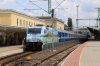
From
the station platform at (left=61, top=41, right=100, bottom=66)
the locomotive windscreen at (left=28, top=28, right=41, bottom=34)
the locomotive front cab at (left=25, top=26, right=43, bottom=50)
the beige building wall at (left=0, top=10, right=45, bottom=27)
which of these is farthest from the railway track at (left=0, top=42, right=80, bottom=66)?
the beige building wall at (left=0, top=10, right=45, bottom=27)

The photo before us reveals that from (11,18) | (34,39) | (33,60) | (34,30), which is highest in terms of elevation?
(11,18)

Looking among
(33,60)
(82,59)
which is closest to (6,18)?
(33,60)

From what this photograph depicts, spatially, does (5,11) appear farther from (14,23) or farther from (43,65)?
(43,65)

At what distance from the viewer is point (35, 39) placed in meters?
28.7

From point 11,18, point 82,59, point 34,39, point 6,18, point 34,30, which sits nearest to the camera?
point 82,59

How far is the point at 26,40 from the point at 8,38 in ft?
75.5

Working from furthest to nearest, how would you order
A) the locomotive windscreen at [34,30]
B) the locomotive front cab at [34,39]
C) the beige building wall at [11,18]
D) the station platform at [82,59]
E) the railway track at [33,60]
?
1. the beige building wall at [11,18]
2. the locomotive windscreen at [34,30]
3. the locomotive front cab at [34,39]
4. the railway track at [33,60]
5. the station platform at [82,59]

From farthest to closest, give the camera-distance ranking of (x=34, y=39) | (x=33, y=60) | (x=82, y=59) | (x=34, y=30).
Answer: (x=34, y=30) < (x=34, y=39) < (x=33, y=60) < (x=82, y=59)

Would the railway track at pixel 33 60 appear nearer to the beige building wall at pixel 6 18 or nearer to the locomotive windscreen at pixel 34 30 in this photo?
the locomotive windscreen at pixel 34 30

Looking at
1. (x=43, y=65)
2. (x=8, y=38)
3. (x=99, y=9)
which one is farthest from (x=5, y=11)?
(x=43, y=65)

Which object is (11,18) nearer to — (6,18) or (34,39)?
(6,18)

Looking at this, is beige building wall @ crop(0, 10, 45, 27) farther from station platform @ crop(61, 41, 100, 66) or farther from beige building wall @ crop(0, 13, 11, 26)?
station platform @ crop(61, 41, 100, 66)

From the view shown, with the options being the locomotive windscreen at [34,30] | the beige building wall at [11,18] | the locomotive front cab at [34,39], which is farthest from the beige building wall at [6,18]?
the locomotive front cab at [34,39]

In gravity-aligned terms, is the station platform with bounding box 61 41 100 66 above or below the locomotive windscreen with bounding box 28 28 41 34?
below
